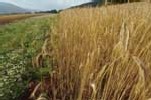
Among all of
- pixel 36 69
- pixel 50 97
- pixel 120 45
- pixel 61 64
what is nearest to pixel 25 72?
pixel 36 69

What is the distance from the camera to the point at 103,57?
138 inches

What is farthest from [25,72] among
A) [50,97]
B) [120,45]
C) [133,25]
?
[120,45]

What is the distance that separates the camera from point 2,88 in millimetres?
3803

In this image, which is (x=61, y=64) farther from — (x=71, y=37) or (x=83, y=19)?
(x=83, y=19)

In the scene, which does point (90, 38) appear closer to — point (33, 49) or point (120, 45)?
point (120, 45)

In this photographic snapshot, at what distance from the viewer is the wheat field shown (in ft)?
9.70

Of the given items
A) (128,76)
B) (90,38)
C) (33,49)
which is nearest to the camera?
(128,76)

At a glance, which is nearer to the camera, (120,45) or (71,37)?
(120,45)

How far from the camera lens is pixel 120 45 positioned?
2814 mm

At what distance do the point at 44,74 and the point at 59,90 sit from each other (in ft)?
2.15

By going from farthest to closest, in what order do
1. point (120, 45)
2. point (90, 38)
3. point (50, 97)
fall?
1. point (90, 38)
2. point (50, 97)
3. point (120, 45)

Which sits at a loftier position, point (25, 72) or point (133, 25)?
point (133, 25)

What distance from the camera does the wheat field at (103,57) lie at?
2.96 metres

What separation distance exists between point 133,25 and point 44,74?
4.10 feet
